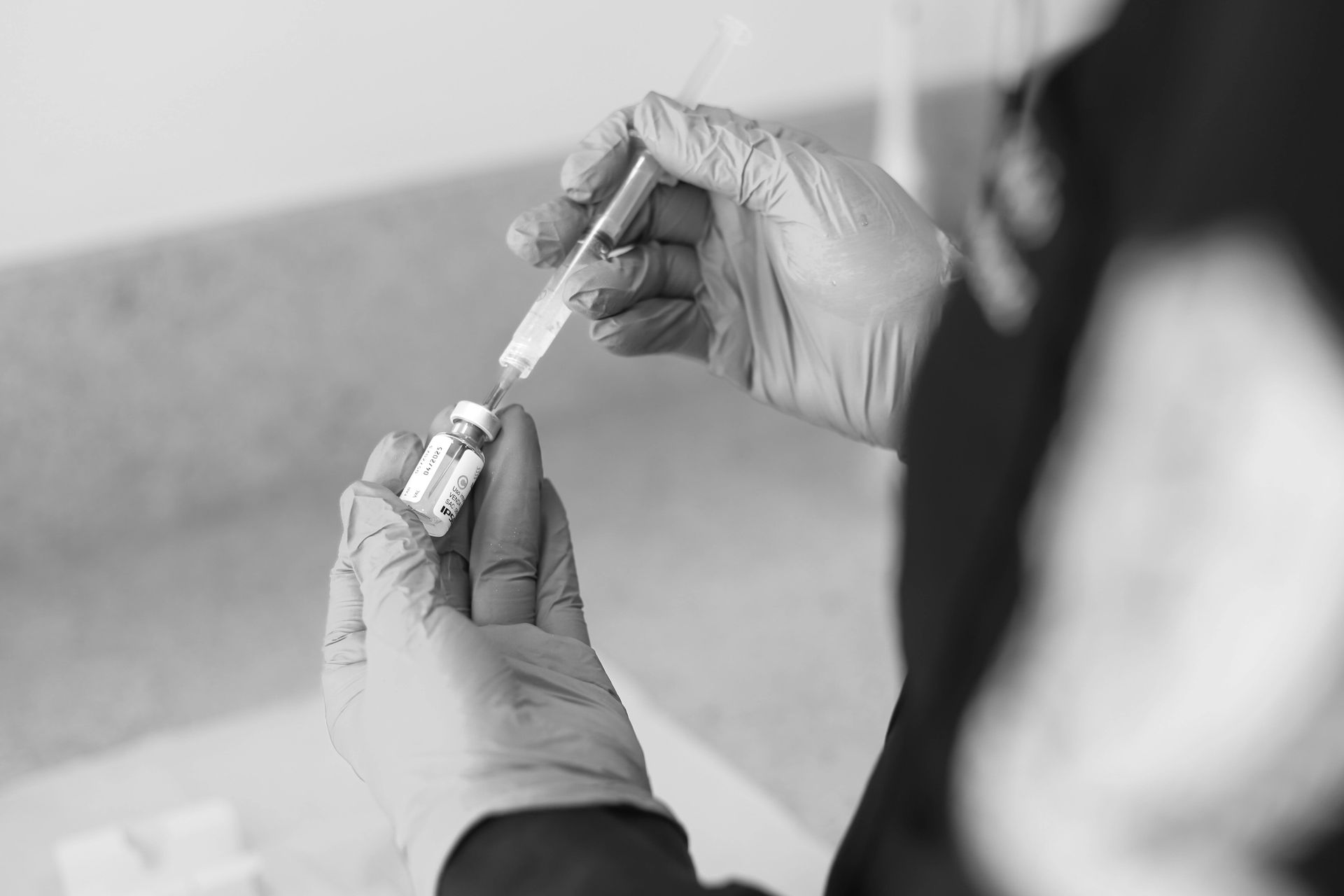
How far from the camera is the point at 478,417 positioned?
79cm

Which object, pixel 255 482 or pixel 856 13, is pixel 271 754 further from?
pixel 856 13

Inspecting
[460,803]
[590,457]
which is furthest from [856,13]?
[460,803]

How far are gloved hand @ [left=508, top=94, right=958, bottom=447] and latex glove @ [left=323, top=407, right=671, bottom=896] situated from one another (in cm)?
14

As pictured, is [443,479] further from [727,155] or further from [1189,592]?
[1189,592]

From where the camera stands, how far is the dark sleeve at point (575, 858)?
497 millimetres

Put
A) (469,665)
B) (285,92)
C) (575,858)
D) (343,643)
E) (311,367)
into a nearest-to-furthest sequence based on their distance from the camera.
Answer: (575,858) → (469,665) → (343,643) → (285,92) → (311,367)

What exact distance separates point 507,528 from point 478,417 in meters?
0.07

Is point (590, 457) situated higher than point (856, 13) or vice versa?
point (856, 13)

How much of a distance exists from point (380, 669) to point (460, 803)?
0.12 metres

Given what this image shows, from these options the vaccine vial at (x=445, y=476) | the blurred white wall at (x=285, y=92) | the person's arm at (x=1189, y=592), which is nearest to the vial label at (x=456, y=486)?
the vaccine vial at (x=445, y=476)

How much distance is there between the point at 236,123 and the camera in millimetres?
1306

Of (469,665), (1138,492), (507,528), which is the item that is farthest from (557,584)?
(1138,492)

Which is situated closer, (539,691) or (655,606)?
(539,691)

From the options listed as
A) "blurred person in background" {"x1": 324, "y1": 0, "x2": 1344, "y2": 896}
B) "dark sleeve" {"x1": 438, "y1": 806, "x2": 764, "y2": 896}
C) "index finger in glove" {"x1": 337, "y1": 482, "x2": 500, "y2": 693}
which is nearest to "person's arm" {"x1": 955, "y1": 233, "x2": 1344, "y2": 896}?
"blurred person in background" {"x1": 324, "y1": 0, "x2": 1344, "y2": 896}
